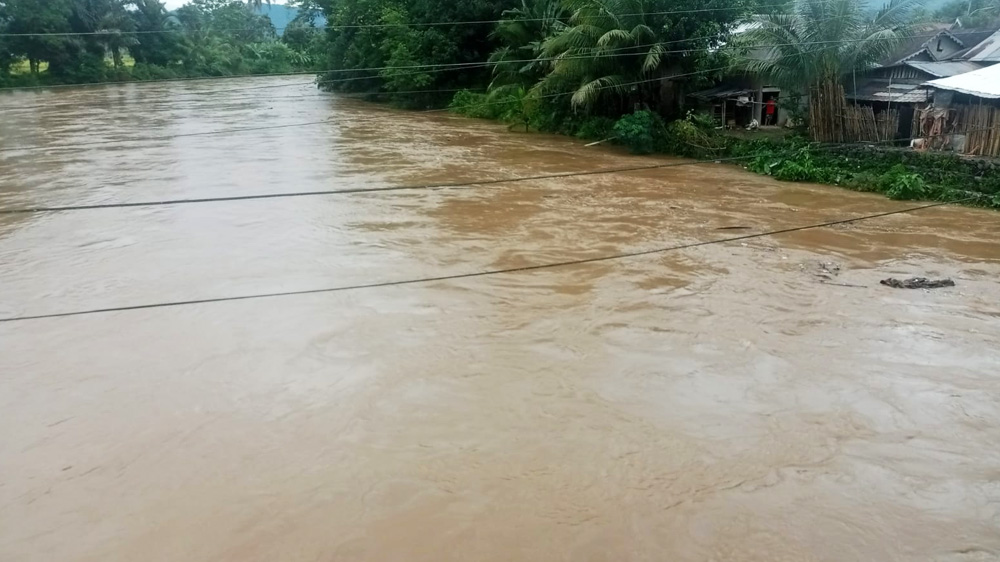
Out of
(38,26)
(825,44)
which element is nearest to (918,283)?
(825,44)

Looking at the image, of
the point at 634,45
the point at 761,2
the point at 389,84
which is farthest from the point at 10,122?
the point at 761,2

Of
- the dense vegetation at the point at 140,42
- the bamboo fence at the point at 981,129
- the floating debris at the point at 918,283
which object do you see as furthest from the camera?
the dense vegetation at the point at 140,42

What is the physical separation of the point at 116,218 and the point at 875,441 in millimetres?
10784

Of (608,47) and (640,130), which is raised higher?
(608,47)

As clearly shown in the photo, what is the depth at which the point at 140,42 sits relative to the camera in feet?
128

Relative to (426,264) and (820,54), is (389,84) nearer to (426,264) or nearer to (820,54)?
(820,54)

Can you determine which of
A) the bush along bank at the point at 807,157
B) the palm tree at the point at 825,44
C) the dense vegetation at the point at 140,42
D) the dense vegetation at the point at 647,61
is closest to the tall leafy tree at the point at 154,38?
the dense vegetation at the point at 140,42

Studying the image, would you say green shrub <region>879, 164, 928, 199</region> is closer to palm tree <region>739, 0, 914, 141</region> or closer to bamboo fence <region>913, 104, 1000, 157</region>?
bamboo fence <region>913, 104, 1000, 157</region>

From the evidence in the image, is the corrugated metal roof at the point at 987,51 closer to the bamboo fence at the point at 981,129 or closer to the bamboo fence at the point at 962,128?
the bamboo fence at the point at 962,128

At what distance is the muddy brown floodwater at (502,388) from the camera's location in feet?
14.4

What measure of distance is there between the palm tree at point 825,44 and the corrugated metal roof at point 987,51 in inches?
63.9

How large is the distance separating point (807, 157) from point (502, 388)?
32.4ft

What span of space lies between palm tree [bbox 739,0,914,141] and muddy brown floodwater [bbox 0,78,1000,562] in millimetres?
3344

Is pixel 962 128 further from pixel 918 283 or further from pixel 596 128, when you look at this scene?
pixel 596 128
